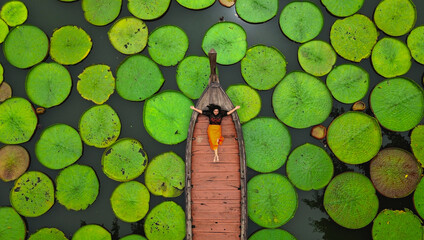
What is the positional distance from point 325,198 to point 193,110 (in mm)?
2466

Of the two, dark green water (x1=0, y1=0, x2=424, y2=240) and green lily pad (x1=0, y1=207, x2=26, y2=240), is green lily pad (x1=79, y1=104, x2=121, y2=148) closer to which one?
dark green water (x1=0, y1=0, x2=424, y2=240)

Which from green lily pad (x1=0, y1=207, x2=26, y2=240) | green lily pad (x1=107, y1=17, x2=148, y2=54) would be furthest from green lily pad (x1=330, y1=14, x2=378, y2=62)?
green lily pad (x1=0, y1=207, x2=26, y2=240)

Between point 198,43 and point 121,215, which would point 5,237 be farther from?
point 198,43

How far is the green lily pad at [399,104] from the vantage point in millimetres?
3447

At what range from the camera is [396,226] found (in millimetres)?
3463

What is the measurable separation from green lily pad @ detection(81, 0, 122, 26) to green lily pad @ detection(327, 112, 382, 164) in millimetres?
3995

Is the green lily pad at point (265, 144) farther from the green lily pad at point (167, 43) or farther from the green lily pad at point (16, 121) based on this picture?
the green lily pad at point (16, 121)

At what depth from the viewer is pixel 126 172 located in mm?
3525

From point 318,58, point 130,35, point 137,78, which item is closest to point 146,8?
point 130,35

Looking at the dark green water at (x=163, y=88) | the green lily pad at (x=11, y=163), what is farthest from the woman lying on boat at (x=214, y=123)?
the green lily pad at (x=11, y=163)

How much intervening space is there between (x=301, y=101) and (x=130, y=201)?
3077 mm

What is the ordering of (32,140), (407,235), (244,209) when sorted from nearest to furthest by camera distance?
(244,209) < (407,235) < (32,140)

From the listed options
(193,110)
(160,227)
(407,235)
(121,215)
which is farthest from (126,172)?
(407,235)

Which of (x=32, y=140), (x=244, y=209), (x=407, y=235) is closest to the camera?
(x=244, y=209)
